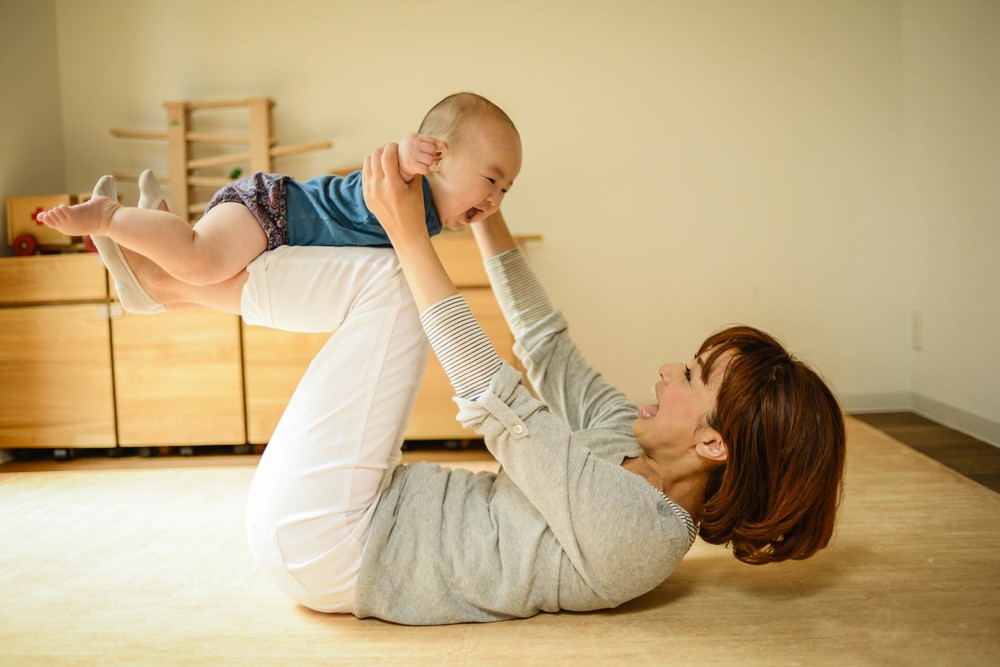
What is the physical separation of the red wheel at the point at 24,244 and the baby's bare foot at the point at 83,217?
2011mm

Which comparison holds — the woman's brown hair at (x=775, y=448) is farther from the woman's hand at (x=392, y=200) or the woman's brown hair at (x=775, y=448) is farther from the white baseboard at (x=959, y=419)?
the white baseboard at (x=959, y=419)

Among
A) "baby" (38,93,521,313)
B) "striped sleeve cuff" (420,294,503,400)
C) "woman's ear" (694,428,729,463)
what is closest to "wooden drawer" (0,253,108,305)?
"baby" (38,93,521,313)

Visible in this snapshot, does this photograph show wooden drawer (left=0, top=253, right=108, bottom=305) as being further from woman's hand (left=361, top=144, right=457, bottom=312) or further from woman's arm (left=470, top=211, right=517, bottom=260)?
woman's hand (left=361, top=144, right=457, bottom=312)

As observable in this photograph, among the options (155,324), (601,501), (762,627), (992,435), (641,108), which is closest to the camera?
(601,501)

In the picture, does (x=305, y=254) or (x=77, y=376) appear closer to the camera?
(x=305, y=254)

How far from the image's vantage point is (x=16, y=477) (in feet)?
8.04

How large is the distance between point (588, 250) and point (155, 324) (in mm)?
1728

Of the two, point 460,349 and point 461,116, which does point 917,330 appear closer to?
point 461,116

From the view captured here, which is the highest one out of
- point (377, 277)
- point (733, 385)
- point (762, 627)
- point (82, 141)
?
point (82, 141)

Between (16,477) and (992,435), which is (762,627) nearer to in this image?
(992,435)

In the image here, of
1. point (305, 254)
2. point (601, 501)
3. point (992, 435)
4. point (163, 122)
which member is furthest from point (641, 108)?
point (601, 501)

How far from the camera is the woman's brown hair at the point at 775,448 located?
3.61 ft

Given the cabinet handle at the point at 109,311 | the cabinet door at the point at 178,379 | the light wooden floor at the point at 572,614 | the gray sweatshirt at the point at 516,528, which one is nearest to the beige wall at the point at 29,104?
the cabinet handle at the point at 109,311

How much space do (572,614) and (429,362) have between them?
149cm
